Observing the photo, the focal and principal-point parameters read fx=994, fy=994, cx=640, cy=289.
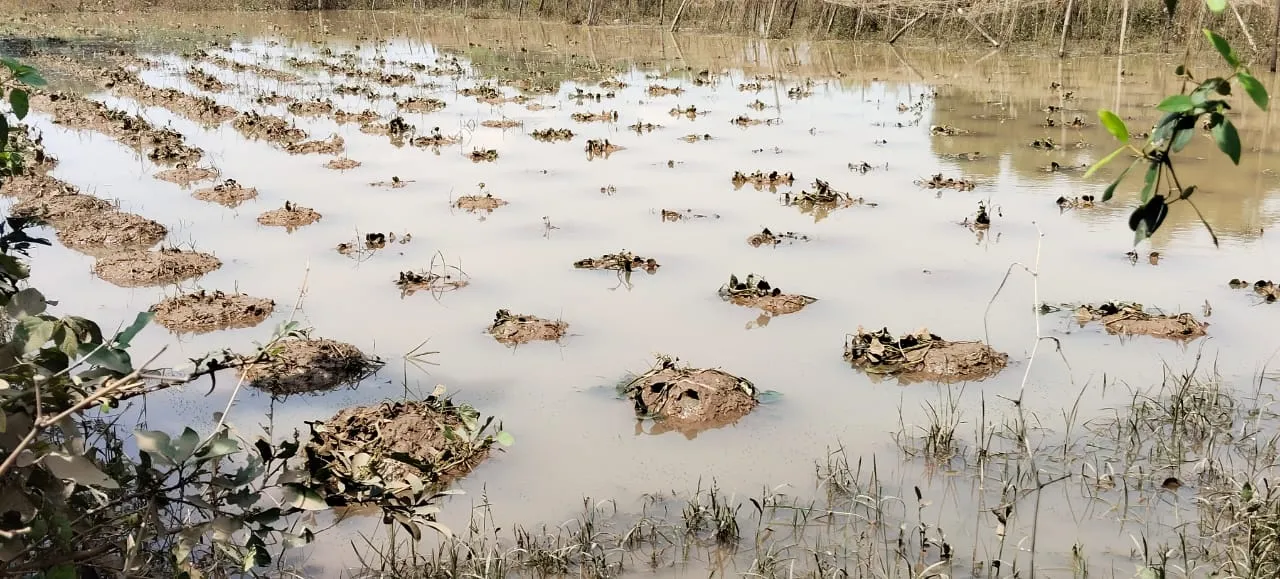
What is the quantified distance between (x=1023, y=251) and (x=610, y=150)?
5.52 meters

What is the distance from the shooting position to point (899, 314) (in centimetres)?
650

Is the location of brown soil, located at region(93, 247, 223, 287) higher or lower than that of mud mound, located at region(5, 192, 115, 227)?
lower

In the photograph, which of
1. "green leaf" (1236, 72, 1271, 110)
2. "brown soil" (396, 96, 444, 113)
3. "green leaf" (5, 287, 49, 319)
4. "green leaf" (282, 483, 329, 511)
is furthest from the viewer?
"brown soil" (396, 96, 444, 113)

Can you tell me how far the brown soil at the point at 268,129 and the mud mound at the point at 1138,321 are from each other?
32.2 feet

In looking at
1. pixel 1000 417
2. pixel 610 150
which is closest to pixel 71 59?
pixel 610 150

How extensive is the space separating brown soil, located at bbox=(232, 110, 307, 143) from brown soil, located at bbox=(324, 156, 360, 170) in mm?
1684

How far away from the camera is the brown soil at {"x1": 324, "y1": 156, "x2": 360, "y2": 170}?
11.0 metres

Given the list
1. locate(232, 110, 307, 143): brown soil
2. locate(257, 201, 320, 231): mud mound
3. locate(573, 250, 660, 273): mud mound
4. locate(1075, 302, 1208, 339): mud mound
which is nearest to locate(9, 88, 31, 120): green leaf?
locate(573, 250, 660, 273): mud mound

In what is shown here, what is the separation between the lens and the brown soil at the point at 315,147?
1187cm

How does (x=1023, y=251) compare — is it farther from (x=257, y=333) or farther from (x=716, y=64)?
(x=716, y=64)

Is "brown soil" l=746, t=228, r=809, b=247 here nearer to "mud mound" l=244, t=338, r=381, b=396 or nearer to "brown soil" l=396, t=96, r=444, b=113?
"mud mound" l=244, t=338, r=381, b=396

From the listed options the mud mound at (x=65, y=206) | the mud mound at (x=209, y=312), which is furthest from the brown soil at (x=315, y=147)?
the mud mound at (x=209, y=312)

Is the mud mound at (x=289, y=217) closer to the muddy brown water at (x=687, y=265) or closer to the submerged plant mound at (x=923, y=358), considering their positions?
the muddy brown water at (x=687, y=265)

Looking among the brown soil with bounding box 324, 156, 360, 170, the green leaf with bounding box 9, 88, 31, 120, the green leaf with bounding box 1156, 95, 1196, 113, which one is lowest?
the brown soil with bounding box 324, 156, 360, 170
